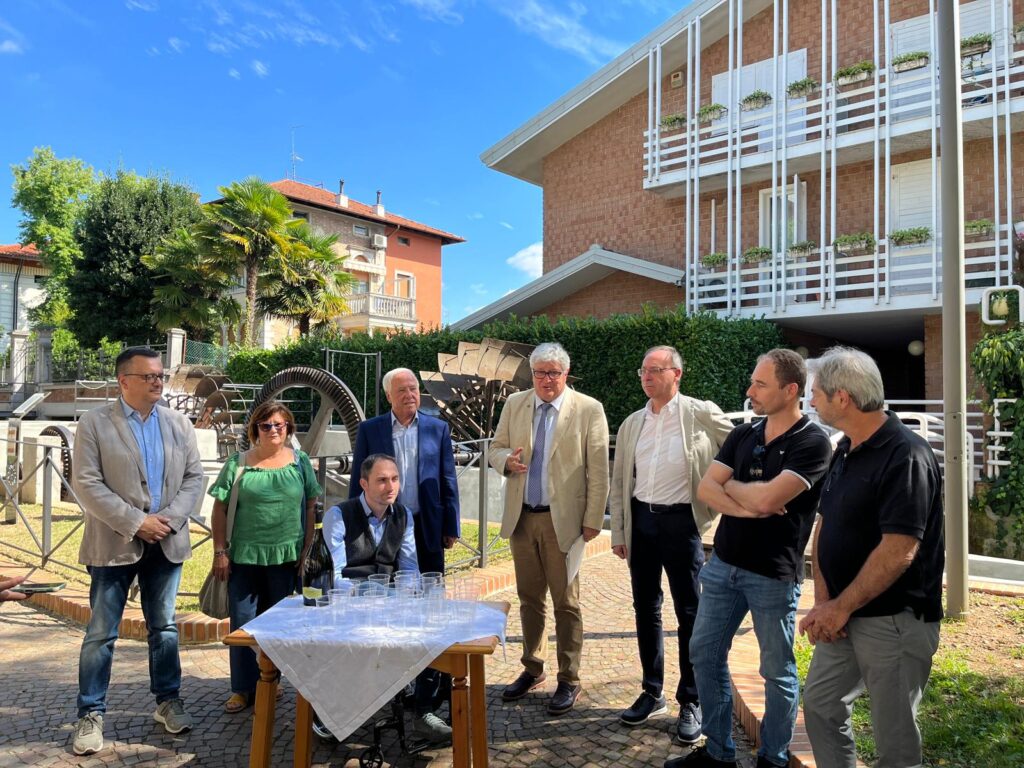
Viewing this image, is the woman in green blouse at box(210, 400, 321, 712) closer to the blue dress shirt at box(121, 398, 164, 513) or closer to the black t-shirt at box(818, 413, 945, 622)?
the blue dress shirt at box(121, 398, 164, 513)

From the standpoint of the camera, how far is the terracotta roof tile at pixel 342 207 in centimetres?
3797

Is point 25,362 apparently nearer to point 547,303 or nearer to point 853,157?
point 547,303

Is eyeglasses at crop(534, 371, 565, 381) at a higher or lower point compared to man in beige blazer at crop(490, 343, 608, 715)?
higher

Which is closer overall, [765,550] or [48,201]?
[765,550]

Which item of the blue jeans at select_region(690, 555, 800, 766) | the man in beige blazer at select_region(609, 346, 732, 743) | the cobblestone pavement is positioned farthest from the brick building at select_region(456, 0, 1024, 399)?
the blue jeans at select_region(690, 555, 800, 766)

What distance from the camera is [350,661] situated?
117 inches

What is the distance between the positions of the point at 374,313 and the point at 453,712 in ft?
108

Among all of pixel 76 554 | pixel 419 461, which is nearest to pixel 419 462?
pixel 419 461

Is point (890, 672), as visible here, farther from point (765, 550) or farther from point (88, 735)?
point (88, 735)

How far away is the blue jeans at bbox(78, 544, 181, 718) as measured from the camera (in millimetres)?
3832

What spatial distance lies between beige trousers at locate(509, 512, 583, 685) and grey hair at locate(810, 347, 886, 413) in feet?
6.59

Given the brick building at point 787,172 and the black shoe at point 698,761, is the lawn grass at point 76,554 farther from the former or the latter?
the brick building at point 787,172

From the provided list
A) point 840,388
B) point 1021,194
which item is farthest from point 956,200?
point 1021,194

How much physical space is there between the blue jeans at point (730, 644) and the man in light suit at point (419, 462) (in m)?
1.64
